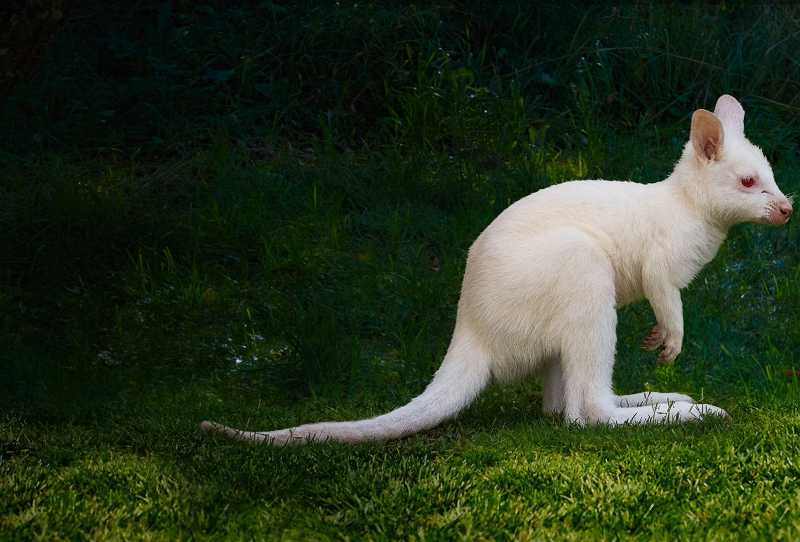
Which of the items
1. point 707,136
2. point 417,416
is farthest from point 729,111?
point 417,416

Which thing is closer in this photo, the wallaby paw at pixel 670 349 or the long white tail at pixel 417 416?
the long white tail at pixel 417 416

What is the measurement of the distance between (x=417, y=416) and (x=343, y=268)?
2.49 m

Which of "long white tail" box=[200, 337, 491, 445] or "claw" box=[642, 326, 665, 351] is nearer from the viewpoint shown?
"long white tail" box=[200, 337, 491, 445]

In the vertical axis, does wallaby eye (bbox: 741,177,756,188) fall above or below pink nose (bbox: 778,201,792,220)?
above

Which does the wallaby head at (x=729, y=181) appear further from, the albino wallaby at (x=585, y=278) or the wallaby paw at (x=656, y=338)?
the wallaby paw at (x=656, y=338)

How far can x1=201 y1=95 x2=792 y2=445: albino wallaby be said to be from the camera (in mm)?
5059

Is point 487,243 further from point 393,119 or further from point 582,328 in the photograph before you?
point 393,119

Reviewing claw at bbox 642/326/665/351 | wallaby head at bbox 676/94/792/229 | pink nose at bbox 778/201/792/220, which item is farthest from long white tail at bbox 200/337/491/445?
pink nose at bbox 778/201/792/220

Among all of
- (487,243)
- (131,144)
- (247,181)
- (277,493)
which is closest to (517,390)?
(487,243)

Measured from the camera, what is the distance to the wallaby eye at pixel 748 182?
5.26m

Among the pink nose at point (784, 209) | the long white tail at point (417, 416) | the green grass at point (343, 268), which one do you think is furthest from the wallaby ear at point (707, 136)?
the long white tail at point (417, 416)

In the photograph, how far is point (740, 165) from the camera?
5277 mm

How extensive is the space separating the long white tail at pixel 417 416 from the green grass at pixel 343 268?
0.09m

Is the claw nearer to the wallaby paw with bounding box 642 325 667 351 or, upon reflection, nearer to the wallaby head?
the wallaby paw with bounding box 642 325 667 351
